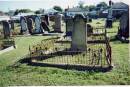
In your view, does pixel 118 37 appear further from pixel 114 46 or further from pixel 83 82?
pixel 83 82

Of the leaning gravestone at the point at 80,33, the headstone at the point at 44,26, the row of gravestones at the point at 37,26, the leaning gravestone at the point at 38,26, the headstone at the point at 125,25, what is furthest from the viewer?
the headstone at the point at 44,26

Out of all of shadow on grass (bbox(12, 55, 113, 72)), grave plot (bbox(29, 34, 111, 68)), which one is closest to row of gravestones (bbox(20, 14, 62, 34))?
grave plot (bbox(29, 34, 111, 68))

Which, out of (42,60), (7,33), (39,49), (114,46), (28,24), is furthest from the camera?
(28,24)

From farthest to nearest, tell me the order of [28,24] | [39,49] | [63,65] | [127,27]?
[28,24] < [127,27] < [39,49] < [63,65]

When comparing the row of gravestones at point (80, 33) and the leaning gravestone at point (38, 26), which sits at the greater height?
the row of gravestones at point (80, 33)

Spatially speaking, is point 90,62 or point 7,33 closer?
point 90,62

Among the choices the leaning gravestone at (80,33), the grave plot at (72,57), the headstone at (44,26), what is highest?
the leaning gravestone at (80,33)

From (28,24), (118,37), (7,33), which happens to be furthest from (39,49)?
(28,24)

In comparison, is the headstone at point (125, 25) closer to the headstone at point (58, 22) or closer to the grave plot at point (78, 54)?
the grave plot at point (78, 54)

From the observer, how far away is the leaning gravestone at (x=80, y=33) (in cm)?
1380

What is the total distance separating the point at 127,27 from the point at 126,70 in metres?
8.34

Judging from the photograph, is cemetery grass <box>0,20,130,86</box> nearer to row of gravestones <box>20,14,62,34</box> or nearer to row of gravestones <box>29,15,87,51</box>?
row of gravestones <box>29,15,87,51</box>

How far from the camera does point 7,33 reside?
2245 centimetres

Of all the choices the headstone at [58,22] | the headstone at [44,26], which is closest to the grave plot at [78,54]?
the headstone at [58,22]
